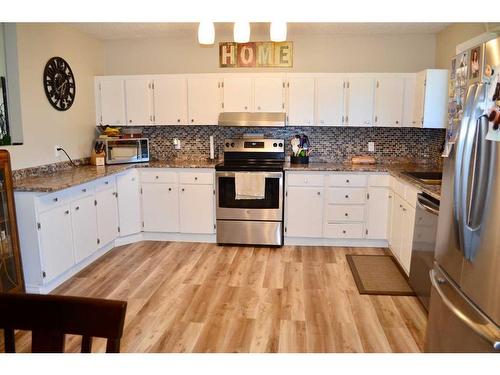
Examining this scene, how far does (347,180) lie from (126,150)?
2.64 m

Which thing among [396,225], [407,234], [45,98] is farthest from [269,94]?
[45,98]

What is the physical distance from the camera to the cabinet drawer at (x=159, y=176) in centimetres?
439

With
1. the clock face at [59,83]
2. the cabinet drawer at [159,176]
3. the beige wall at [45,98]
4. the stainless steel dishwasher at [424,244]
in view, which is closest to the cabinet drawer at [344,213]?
the stainless steel dishwasher at [424,244]

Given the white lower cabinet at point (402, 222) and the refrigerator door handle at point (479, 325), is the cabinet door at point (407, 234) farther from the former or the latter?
the refrigerator door handle at point (479, 325)

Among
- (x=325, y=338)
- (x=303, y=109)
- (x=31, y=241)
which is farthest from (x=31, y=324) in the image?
(x=303, y=109)

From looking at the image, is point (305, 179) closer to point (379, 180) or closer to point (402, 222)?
point (379, 180)

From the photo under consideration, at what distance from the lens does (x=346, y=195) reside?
13.9 feet

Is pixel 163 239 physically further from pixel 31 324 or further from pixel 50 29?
pixel 31 324

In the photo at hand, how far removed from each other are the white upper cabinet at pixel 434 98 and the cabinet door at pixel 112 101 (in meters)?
3.49

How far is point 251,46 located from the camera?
15.3ft

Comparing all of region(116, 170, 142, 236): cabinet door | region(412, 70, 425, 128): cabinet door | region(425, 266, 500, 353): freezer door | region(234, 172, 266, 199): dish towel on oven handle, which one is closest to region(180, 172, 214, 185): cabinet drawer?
region(234, 172, 266, 199): dish towel on oven handle

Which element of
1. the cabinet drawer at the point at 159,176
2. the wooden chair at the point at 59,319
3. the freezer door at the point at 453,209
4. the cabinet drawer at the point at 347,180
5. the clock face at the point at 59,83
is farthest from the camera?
the cabinet drawer at the point at 159,176

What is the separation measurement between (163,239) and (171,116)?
1.51 m

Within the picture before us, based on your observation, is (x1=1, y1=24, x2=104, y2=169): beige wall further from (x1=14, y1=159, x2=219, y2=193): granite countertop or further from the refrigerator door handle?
the refrigerator door handle
